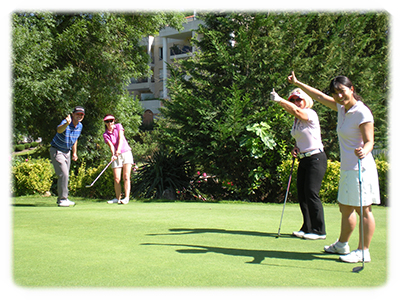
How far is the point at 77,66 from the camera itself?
15430mm

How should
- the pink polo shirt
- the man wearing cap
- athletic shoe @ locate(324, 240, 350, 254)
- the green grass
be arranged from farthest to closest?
the pink polo shirt
the man wearing cap
athletic shoe @ locate(324, 240, 350, 254)
the green grass

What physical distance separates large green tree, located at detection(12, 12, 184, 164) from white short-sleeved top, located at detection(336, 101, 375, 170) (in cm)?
1038

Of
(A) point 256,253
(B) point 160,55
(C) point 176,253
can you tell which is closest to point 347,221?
(A) point 256,253

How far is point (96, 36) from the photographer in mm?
14656

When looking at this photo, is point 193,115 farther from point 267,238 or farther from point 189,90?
point 267,238

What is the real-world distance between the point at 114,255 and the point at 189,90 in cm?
837

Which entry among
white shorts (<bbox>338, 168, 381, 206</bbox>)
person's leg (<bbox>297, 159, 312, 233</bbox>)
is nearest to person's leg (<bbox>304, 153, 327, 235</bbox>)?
person's leg (<bbox>297, 159, 312, 233</bbox>)

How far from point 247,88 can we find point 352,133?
25.4ft

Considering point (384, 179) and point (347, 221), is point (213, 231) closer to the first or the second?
point (347, 221)

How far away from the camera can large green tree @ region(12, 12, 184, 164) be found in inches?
487

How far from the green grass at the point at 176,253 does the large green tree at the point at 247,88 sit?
4.03 m

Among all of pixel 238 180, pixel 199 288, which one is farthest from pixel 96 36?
pixel 199 288

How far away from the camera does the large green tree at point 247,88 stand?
36.1 ft

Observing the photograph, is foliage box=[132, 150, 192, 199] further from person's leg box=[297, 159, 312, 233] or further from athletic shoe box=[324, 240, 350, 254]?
athletic shoe box=[324, 240, 350, 254]
